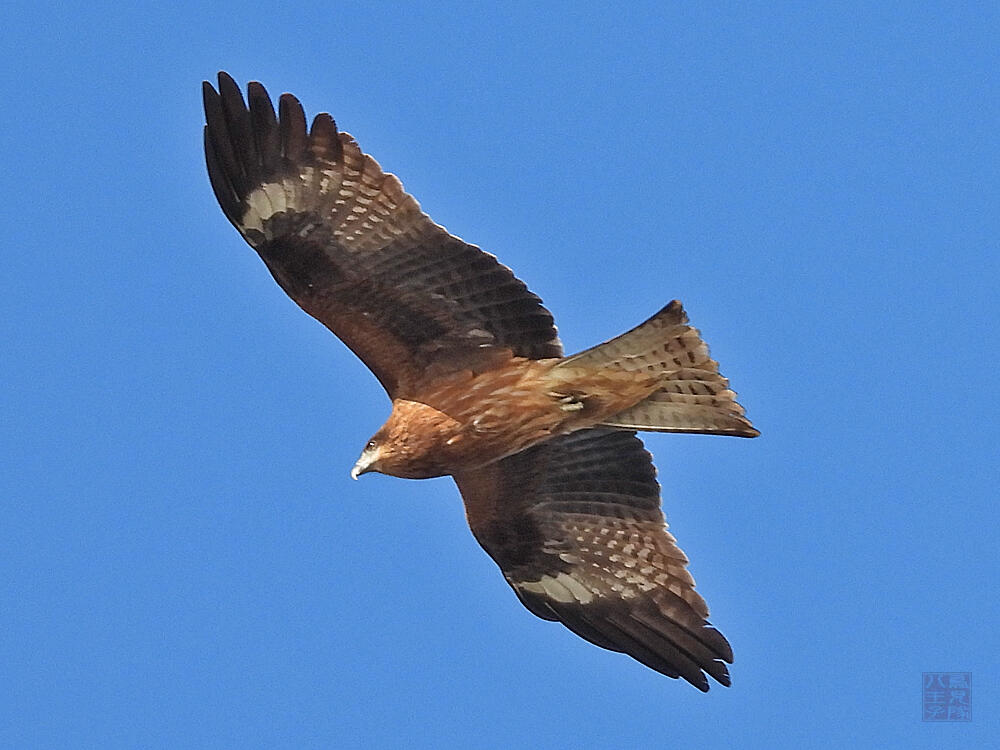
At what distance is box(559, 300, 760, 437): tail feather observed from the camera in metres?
11.1

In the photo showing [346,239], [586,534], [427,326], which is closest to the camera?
[346,239]

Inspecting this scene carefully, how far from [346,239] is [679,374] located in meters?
2.12

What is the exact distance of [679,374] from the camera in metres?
11.2

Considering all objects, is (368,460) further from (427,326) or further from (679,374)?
(679,374)

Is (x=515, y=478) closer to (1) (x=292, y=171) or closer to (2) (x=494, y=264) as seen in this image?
(2) (x=494, y=264)

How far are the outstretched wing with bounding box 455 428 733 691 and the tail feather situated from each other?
107 centimetres

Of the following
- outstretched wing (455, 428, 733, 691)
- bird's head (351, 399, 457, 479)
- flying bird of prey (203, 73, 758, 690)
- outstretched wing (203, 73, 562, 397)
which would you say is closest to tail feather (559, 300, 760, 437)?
flying bird of prey (203, 73, 758, 690)

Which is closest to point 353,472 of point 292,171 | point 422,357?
point 422,357

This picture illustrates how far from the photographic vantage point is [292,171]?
11.1m

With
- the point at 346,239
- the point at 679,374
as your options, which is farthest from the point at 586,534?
the point at 346,239

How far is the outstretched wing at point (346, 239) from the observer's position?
1105 cm

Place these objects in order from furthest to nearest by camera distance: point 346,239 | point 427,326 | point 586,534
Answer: point 586,534 < point 427,326 < point 346,239

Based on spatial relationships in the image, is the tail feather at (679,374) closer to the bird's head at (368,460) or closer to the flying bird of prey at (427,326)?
the flying bird of prey at (427,326)

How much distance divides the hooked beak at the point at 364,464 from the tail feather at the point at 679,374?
1252 millimetres
